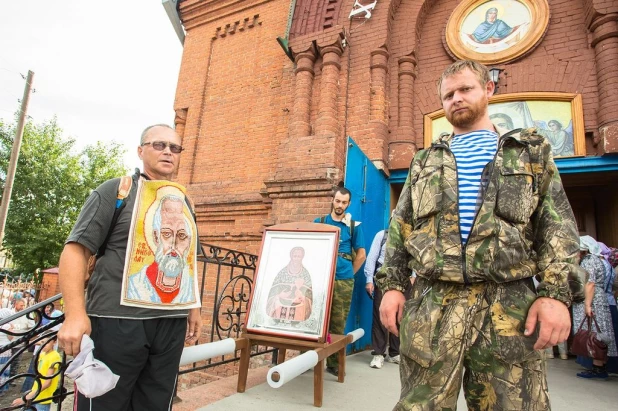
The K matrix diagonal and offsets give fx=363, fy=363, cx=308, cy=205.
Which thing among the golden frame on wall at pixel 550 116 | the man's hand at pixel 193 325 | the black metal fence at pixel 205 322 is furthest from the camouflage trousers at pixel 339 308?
the golden frame on wall at pixel 550 116

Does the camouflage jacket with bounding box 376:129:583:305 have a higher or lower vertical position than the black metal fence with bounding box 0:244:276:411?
higher

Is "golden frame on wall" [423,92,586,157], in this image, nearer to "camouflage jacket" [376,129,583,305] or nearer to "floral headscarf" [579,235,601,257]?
"floral headscarf" [579,235,601,257]

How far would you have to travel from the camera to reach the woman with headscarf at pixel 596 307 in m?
4.16

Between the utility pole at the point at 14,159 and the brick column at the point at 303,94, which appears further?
the utility pole at the point at 14,159

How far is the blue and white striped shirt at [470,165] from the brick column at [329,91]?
12.5 feet

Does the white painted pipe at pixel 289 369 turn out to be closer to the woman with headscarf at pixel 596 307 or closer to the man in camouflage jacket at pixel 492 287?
the man in camouflage jacket at pixel 492 287

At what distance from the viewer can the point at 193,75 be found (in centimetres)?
797

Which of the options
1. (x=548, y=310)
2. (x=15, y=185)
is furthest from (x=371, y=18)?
(x=15, y=185)

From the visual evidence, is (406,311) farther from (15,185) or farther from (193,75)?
(15,185)

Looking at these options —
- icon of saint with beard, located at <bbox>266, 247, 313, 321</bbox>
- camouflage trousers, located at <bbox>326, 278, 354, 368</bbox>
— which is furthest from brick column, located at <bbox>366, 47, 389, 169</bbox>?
icon of saint with beard, located at <bbox>266, 247, 313, 321</bbox>

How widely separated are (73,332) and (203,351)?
88cm

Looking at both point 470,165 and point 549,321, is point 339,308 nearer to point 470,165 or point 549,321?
point 470,165

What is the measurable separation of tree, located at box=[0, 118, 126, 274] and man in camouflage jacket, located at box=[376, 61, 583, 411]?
66.6ft

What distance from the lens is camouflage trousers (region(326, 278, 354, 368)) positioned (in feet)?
12.0
